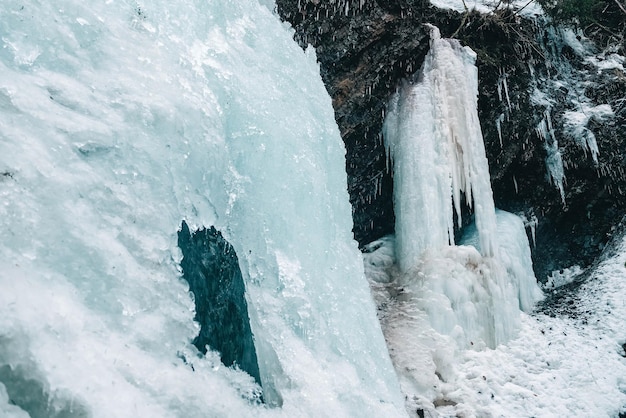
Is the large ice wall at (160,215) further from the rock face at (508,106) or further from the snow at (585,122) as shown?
the snow at (585,122)

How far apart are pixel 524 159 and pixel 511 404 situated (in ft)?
15.8

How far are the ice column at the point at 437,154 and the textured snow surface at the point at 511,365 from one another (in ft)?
2.13

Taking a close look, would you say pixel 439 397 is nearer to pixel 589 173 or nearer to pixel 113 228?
pixel 113 228

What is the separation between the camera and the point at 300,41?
8070 mm

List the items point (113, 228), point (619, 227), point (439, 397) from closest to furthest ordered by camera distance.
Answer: point (113, 228) < point (439, 397) < point (619, 227)

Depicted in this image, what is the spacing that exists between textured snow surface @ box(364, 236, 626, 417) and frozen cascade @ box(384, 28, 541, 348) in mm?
209

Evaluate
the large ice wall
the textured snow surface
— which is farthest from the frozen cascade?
the large ice wall

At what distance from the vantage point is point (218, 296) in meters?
3.32

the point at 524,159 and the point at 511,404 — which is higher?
the point at 524,159

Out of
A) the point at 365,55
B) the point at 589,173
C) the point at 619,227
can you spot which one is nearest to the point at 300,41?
the point at 365,55

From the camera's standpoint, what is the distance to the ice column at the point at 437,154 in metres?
7.21

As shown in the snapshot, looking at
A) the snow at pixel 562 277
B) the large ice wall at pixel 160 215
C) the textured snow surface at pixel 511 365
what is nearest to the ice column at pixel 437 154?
the textured snow surface at pixel 511 365

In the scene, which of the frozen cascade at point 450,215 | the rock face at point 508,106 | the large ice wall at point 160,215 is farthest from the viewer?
the rock face at point 508,106

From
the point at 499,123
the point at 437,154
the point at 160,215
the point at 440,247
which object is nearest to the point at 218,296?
the point at 160,215
